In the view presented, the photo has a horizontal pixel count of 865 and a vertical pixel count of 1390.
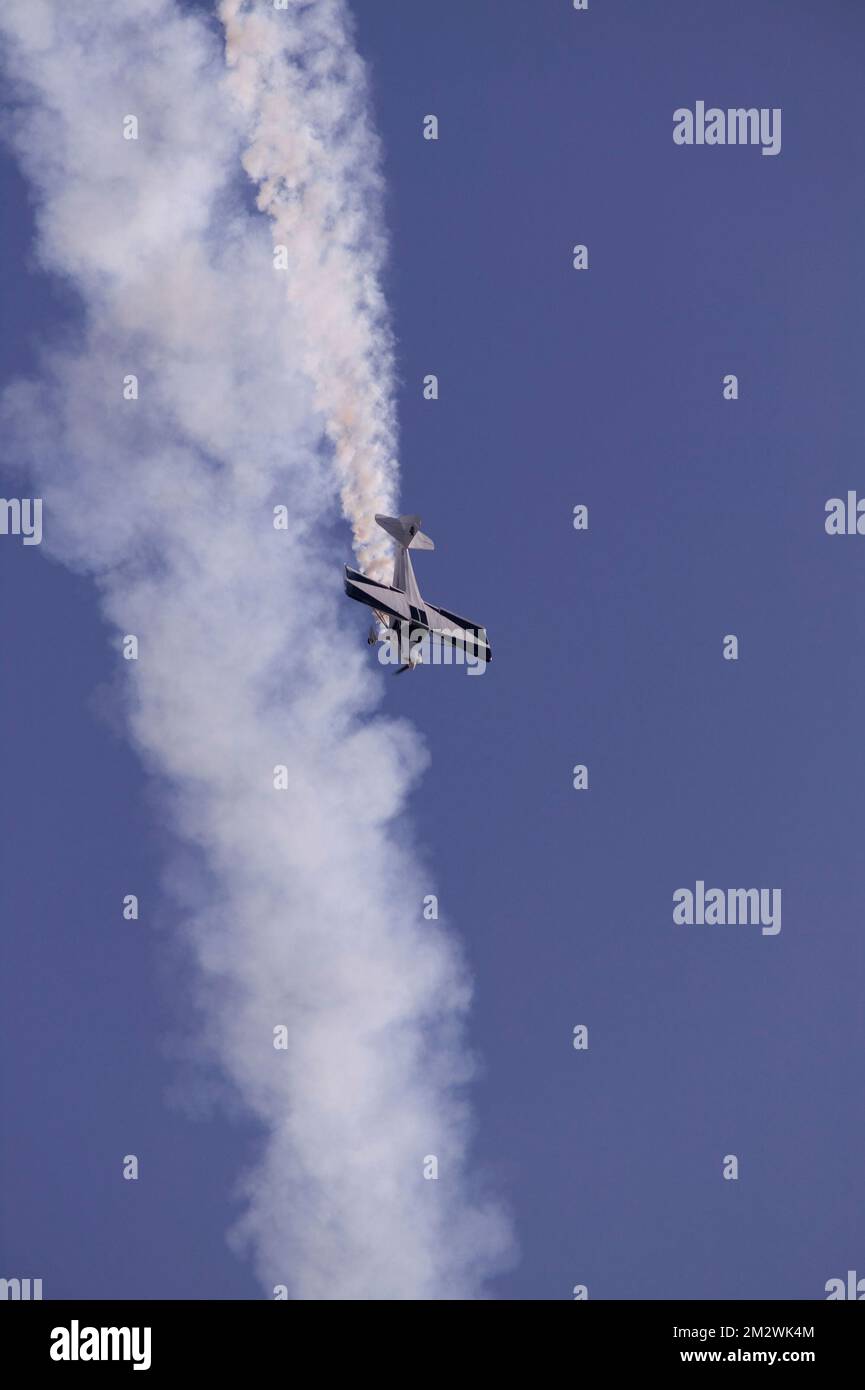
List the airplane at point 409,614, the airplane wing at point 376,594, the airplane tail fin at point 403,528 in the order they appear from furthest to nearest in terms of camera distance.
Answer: the airplane tail fin at point 403,528
the airplane at point 409,614
the airplane wing at point 376,594

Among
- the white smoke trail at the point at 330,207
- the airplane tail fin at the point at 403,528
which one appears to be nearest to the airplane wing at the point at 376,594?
the white smoke trail at the point at 330,207

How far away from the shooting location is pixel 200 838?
1506 inches

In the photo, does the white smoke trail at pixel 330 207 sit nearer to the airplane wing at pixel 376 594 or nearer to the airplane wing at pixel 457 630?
the airplane wing at pixel 376 594

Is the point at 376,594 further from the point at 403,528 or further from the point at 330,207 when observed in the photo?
the point at 330,207

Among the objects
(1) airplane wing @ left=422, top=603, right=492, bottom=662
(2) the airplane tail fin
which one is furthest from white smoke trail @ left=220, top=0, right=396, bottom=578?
(1) airplane wing @ left=422, top=603, right=492, bottom=662

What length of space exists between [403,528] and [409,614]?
6.54 feet

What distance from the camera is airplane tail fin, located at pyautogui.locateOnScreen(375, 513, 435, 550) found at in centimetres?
3703

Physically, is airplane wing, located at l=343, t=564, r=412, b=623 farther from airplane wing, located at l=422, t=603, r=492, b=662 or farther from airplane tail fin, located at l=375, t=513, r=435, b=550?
airplane tail fin, located at l=375, t=513, r=435, b=550

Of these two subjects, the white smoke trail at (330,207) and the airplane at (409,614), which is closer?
the airplane at (409,614)

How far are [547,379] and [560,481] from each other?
2421 millimetres

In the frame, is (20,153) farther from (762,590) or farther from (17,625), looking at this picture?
(762,590)

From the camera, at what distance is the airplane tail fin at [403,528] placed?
37.0 meters

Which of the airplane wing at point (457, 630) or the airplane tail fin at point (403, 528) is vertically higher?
the airplane tail fin at point (403, 528)

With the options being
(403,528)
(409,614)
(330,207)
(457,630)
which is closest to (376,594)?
(409,614)
